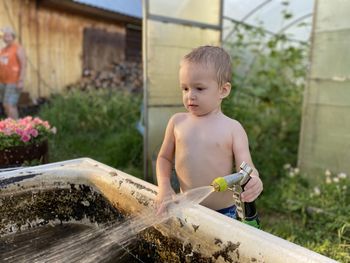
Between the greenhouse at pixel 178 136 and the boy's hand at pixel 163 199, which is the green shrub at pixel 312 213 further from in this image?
the boy's hand at pixel 163 199

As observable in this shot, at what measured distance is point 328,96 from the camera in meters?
3.07

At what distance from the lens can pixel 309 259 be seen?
0.92 metres

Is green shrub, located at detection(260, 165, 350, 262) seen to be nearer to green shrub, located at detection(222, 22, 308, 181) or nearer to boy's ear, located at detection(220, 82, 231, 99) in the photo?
green shrub, located at detection(222, 22, 308, 181)

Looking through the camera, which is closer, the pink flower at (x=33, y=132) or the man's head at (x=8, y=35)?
the pink flower at (x=33, y=132)

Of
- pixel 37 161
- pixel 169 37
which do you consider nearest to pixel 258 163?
pixel 169 37

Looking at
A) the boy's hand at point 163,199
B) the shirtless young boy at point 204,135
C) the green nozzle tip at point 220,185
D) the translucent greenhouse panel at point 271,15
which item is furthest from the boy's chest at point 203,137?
the translucent greenhouse panel at point 271,15

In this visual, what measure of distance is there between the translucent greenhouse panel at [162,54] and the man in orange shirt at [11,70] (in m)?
2.13

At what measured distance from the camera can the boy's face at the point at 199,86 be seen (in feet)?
4.31

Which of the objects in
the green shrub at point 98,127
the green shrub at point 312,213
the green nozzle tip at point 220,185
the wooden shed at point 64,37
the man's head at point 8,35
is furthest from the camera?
the wooden shed at point 64,37

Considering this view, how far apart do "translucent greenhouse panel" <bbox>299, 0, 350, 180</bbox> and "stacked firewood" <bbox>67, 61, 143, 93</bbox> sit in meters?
4.39

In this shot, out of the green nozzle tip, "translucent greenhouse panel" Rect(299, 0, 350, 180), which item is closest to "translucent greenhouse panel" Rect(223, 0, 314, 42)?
"translucent greenhouse panel" Rect(299, 0, 350, 180)

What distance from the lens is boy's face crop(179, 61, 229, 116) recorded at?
Answer: 51.7 inches

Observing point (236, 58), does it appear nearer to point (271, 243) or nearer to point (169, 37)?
point (169, 37)

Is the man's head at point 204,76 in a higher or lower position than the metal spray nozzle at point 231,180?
higher
